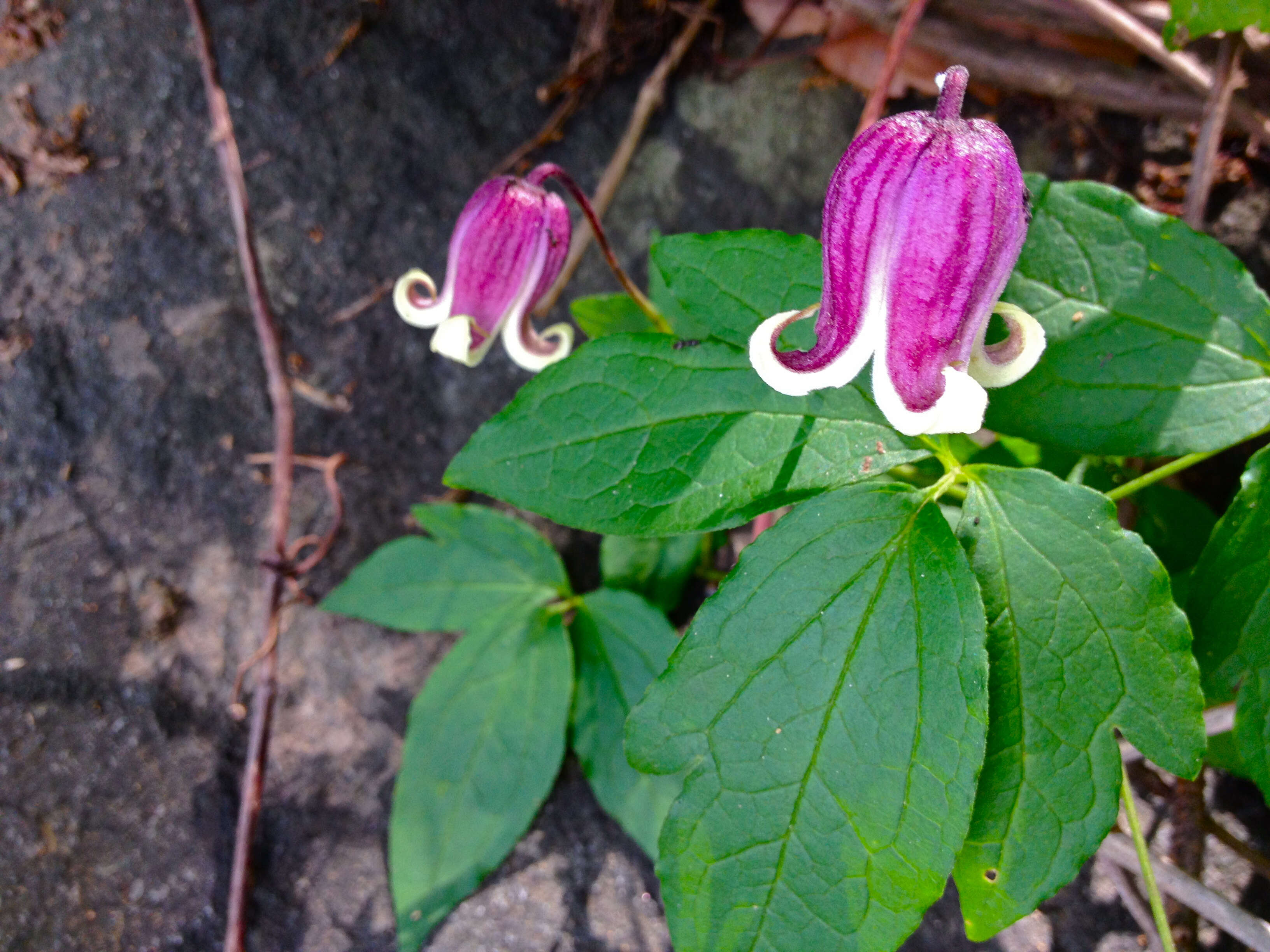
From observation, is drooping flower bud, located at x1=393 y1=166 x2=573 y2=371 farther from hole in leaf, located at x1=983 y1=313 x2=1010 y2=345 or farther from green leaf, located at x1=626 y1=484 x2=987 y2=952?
hole in leaf, located at x1=983 y1=313 x2=1010 y2=345

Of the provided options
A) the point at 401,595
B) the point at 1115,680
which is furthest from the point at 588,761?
the point at 1115,680

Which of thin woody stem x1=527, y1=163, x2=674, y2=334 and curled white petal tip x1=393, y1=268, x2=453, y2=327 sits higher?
thin woody stem x1=527, y1=163, x2=674, y2=334

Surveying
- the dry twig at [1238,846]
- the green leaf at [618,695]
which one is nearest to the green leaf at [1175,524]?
the dry twig at [1238,846]

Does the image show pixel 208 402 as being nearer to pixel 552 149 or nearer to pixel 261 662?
pixel 261 662

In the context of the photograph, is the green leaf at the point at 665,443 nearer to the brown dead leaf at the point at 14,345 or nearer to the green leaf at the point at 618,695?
the green leaf at the point at 618,695

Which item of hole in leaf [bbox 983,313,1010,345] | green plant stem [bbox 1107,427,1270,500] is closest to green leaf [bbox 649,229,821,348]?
hole in leaf [bbox 983,313,1010,345]

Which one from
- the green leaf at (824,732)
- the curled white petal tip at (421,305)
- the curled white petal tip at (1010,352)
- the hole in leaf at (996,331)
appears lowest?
the green leaf at (824,732)

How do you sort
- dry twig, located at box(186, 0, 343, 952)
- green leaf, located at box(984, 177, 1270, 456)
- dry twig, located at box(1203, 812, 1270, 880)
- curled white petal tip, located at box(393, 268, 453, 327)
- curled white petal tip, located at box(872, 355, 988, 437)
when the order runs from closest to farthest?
curled white petal tip, located at box(872, 355, 988, 437), green leaf, located at box(984, 177, 1270, 456), curled white petal tip, located at box(393, 268, 453, 327), dry twig, located at box(1203, 812, 1270, 880), dry twig, located at box(186, 0, 343, 952)
